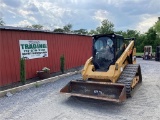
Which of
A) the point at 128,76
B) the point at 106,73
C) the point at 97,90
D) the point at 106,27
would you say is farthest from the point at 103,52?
the point at 106,27

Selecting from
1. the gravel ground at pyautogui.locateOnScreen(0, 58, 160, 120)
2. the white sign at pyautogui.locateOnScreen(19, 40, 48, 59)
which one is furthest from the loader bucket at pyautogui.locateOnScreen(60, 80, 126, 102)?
the white sign at pyautogui.locateOnScreen(19, 40, 48, 59)

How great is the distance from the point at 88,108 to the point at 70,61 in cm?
842

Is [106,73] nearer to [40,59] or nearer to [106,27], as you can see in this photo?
[40,59]

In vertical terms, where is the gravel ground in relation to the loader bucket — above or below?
below

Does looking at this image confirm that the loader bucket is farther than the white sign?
No

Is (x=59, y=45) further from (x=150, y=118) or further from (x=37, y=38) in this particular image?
(x=150, y=118)

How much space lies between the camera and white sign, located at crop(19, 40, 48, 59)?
36.3 ft

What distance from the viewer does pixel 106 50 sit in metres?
8.49

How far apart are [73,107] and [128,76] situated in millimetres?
2476

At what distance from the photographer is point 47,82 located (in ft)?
35.8

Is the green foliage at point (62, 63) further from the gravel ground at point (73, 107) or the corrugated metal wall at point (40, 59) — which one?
the gravel ground at point (73, 107)

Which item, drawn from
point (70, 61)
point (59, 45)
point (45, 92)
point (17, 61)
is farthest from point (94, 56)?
point (70, 61)

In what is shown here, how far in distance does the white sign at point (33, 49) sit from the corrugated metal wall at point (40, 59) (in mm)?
196

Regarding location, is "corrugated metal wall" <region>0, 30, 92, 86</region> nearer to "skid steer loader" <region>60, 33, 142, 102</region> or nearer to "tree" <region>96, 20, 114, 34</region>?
"skid steer loader" <region>60, 33, 142, 102</region>
